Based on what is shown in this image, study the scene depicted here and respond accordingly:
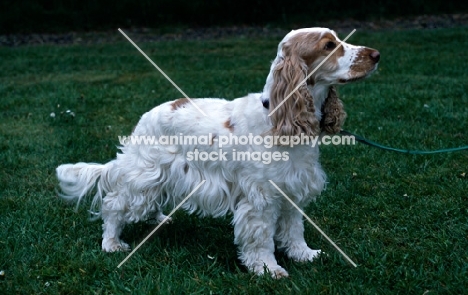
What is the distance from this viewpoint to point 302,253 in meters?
4.09

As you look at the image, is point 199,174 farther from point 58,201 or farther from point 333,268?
point 58,201

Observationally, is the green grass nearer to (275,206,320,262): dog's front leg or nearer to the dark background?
(275,206,320,262): dog's front leg

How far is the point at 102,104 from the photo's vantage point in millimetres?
8180

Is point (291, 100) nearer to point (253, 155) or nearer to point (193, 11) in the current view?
point (253, 155)

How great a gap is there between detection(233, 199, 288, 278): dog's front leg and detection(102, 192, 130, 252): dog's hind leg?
93 centimetres

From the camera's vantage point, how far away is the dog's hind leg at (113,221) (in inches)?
169

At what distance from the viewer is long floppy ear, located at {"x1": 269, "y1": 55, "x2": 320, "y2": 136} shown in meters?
3.61

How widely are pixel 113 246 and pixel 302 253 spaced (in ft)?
4.41

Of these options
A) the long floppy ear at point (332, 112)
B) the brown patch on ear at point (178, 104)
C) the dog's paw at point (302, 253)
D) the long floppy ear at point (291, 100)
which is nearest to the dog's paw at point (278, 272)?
the dog's paw at point (302, 253)

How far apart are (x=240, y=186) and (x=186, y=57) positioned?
8.61 metres

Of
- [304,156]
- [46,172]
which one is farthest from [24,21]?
[304,156]

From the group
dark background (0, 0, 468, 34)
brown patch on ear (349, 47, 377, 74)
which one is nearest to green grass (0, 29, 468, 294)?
brown patch on ear (349, 47, 377, 74)

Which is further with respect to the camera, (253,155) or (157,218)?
(157,218)

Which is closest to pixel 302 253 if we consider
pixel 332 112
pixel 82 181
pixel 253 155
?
pixel 253 155
